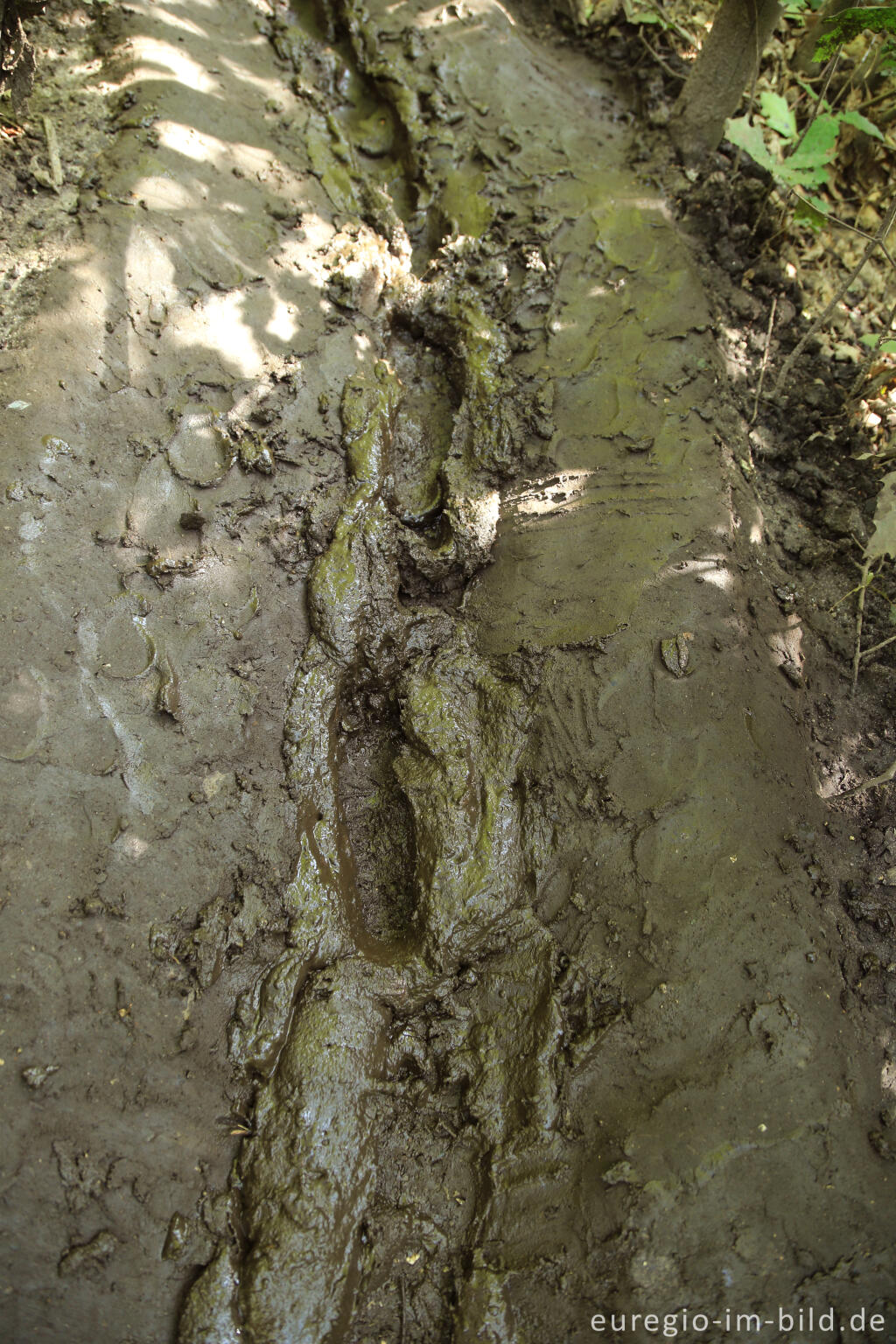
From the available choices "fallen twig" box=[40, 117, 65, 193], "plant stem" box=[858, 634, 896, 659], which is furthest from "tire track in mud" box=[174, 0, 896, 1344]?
"fallen twig" box=[40, 117, 65, 193]

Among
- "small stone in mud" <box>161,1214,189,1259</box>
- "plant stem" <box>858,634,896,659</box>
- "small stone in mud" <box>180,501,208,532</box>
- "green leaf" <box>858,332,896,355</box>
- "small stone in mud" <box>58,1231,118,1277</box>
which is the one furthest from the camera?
"green leaf" <box>858,332,896,355</box>

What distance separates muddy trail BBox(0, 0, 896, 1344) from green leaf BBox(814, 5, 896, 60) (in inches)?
35.7

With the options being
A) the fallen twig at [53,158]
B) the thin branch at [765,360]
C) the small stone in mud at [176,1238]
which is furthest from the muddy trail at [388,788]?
the thin branch at [765,360]

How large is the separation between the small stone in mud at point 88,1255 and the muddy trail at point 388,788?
1 cm

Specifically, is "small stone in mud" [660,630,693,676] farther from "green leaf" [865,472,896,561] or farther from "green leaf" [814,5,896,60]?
"green leaf" [814,5,896,60]

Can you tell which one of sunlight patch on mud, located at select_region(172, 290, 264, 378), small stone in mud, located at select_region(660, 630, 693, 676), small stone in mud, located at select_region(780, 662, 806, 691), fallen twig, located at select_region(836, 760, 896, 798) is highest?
Result: sunlight patch on mud, located at select_region(172, 290, 264, 378)

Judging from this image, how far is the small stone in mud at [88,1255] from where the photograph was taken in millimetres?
1964

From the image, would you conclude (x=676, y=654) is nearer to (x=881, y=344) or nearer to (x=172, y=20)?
(x=881, y=344)

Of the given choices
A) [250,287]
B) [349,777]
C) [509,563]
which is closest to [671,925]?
[349,777]

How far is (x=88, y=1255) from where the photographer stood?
1983 mm

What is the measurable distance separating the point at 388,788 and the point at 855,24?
350 centimetres

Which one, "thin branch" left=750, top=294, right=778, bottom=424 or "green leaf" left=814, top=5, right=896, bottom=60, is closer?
"green leaf" left=814, top=5, right=896, bottom=60

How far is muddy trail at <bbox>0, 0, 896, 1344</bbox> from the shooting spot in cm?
210

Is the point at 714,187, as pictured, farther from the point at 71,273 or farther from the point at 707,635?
the point at 71,273
